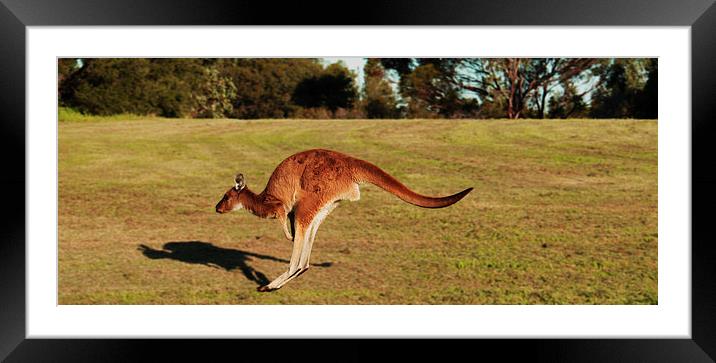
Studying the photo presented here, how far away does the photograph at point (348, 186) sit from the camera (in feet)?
24.3

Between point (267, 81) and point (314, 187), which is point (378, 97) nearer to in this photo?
point (267, 81)

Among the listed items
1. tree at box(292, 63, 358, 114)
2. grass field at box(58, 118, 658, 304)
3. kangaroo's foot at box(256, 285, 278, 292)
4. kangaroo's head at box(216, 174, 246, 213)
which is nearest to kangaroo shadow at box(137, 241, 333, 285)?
grass field at box(58, 118, 658, 304)

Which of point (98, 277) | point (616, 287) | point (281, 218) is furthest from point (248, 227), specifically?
point (616, 287)

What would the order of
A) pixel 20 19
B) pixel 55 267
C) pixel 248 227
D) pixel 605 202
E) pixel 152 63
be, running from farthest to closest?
1. pixel 152 63
2. pixel 605 202
3. pixel 248 227
4. pixel 55 267
5. pixel 20 19

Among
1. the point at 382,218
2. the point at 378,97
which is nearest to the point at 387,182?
the point at 382,218

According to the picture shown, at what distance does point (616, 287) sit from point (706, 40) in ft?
11.2

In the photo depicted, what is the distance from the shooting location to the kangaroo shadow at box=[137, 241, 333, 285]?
A: 805 cm

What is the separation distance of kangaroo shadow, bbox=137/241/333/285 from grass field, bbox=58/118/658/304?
37mm

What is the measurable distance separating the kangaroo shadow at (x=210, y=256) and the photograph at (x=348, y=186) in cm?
4

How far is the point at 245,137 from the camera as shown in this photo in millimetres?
16719

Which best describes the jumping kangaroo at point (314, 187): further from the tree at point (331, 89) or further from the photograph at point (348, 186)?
the tree at point (331, 89)

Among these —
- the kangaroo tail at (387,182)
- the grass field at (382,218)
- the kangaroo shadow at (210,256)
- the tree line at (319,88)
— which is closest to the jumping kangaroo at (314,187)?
the kangaroo tail at (387,182)

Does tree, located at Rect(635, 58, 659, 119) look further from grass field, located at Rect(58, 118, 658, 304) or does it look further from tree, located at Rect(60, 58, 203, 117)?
tree, located at Rect(60, 58, 203, 117)

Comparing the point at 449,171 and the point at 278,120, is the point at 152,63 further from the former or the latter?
the point at 449,171
